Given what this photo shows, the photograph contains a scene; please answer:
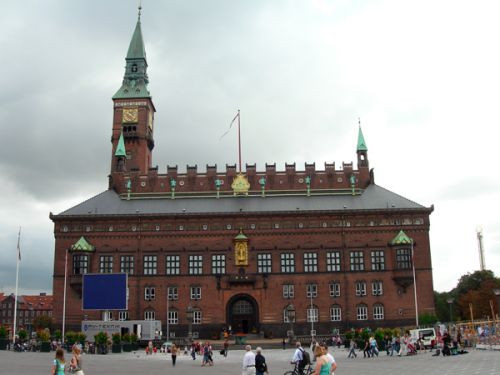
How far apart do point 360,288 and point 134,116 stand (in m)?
42.9

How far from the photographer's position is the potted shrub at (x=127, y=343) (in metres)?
53.1

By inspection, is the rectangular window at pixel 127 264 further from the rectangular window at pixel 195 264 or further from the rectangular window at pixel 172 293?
the rectangular window at pixel 195 264

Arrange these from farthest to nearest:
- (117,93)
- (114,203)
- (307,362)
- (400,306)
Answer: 1. (117,93)
2. (114,203)
3. (400,306)
4. (307,362)

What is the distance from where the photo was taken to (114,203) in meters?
75.1

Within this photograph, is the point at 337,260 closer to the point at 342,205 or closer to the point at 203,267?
the point at 342,205

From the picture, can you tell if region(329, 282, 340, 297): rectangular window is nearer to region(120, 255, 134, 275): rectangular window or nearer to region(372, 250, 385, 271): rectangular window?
region(372, 250, 385, 271): rectangular window

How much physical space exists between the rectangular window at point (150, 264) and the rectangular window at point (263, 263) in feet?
40.8

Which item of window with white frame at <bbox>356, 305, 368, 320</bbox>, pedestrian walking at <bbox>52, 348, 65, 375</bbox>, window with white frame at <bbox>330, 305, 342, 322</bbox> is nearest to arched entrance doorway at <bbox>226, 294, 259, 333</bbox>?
window with white frame at <bbox>330, 305, 342, 322</bbox>

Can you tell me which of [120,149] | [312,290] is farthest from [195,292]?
[120,149]

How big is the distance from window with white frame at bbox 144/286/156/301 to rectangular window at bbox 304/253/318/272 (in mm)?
18356

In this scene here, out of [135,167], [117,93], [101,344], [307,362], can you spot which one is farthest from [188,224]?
[307,362]

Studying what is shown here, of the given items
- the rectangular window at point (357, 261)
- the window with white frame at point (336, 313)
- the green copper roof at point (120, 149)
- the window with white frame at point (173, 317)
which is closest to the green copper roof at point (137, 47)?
the green copper roof at point (120, 149)

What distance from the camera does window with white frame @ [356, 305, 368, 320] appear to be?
68750mm

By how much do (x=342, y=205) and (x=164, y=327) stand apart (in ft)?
84.8
